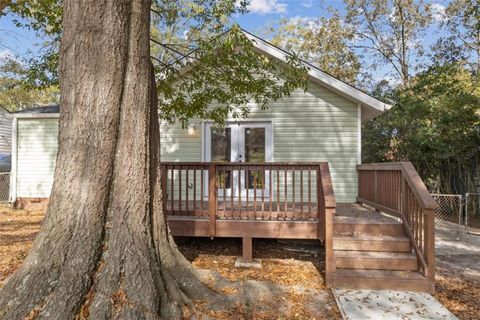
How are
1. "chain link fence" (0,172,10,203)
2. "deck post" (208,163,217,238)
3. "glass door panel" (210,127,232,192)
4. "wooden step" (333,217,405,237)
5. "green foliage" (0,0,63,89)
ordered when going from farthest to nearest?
"chain link fence" (0,172,10,203) < "glass door panel" (210,127,232,192) < "green foliage" (0,0,63,89) < "deck post" (208,163,217,238) < "wooden step" (333,217,405,237)

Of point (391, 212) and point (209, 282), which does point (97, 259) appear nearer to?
point (209, 282)

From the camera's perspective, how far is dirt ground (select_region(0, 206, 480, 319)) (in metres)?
3.33

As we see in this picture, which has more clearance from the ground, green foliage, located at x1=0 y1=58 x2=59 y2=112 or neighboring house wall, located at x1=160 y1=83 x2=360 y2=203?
green foliage, located at x1=0 y1=58 x2=59 y2=112

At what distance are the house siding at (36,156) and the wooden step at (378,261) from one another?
8.59 meters

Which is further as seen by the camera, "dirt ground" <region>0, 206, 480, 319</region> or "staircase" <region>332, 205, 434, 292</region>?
"staircase" <region>332, 205, 434, 292</region>

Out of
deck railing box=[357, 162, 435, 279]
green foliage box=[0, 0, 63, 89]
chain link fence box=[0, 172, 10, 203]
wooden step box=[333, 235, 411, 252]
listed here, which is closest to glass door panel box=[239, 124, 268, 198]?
deck railing box=[357, 162, 435, 279]

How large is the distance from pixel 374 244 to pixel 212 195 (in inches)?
93.3

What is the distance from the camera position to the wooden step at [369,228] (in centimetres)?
464

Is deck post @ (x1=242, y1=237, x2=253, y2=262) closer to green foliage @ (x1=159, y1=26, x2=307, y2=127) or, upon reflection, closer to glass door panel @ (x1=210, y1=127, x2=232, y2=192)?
green foliage @ (x1=159, y1=26, x2=307, y2=127)

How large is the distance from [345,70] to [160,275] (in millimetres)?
18109

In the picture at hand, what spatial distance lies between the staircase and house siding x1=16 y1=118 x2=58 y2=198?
8.37 metres

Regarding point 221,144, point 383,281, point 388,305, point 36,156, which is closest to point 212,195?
point 383,281

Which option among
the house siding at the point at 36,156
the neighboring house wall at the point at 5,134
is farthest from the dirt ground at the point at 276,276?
the neighboring house wall at the point at 5,134

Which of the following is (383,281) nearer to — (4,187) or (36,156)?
(36,156)
